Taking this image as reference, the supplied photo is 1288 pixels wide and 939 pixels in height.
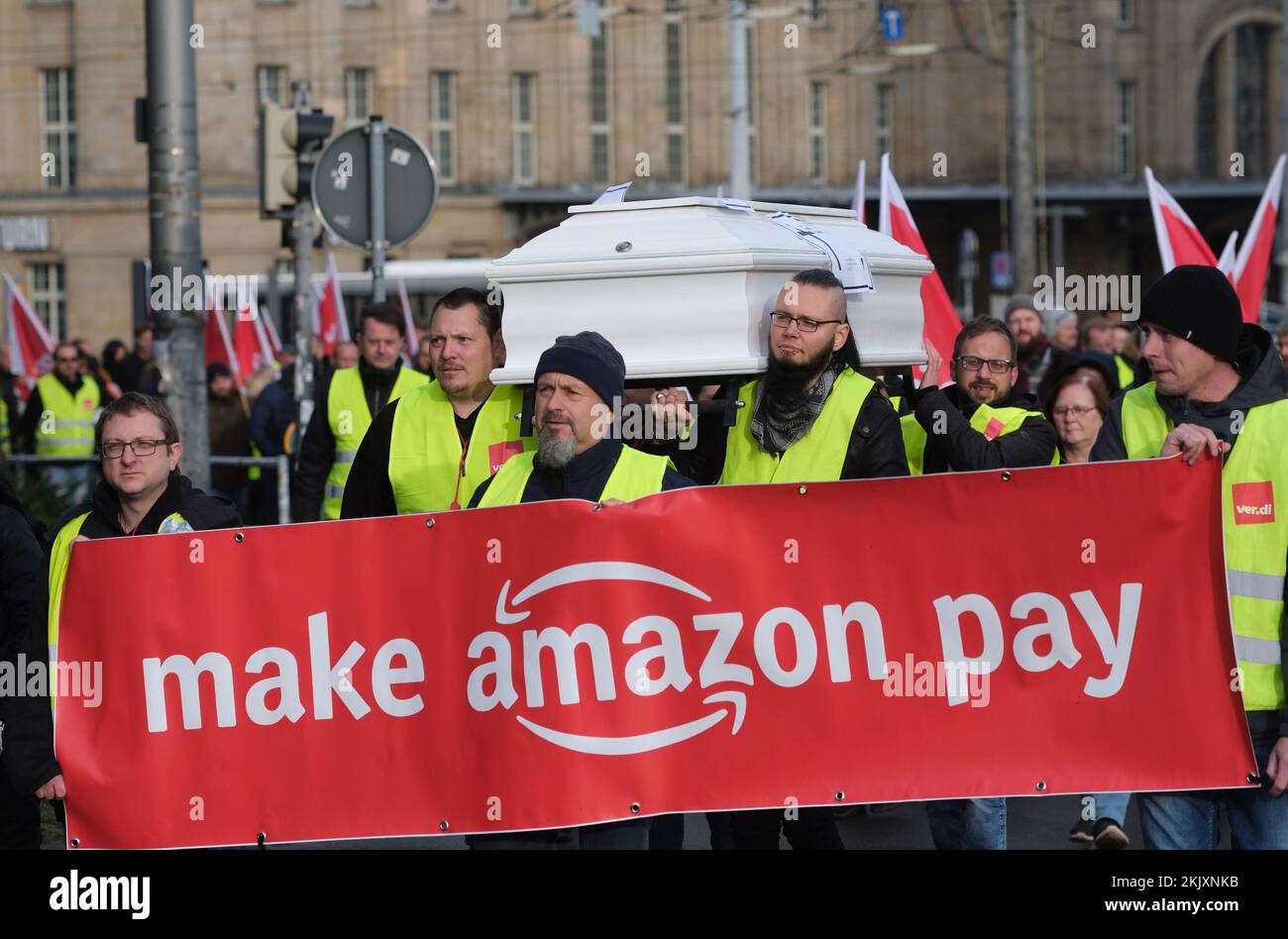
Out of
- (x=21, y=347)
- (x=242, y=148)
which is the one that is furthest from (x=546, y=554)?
(x=242, y=148)

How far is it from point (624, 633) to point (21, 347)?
1710cm

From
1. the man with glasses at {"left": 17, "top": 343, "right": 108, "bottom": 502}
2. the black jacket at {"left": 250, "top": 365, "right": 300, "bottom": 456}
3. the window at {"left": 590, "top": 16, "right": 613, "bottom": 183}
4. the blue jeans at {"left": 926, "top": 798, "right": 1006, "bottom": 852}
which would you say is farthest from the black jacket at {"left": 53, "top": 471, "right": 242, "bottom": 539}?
the window at {"left": 590, "top": 16, "right": 613, "bottom": 183}

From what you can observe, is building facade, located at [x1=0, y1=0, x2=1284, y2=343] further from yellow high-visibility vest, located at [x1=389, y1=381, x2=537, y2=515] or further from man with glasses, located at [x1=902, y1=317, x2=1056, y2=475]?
yellow high-visibility vest, located at [x1=389, y1=381, x2=537, y2=515]

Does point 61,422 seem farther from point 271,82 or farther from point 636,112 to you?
point 636,112

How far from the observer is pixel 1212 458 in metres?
5.37

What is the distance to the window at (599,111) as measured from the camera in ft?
161

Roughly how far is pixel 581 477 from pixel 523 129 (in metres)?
44.2

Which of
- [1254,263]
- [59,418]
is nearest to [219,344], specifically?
[59,418]

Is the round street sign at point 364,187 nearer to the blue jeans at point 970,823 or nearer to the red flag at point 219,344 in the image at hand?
the blue jeans at point 970,823

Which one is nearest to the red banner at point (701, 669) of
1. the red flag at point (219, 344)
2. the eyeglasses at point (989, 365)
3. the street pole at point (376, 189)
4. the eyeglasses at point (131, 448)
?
the eyeglasses at point (131, 448)

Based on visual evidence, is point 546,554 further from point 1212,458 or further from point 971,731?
point 1212,458

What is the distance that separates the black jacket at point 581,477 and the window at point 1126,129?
5035cm

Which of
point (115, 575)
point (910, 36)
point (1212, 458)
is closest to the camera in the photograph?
point (1212, 458)

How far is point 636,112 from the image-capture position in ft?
162
